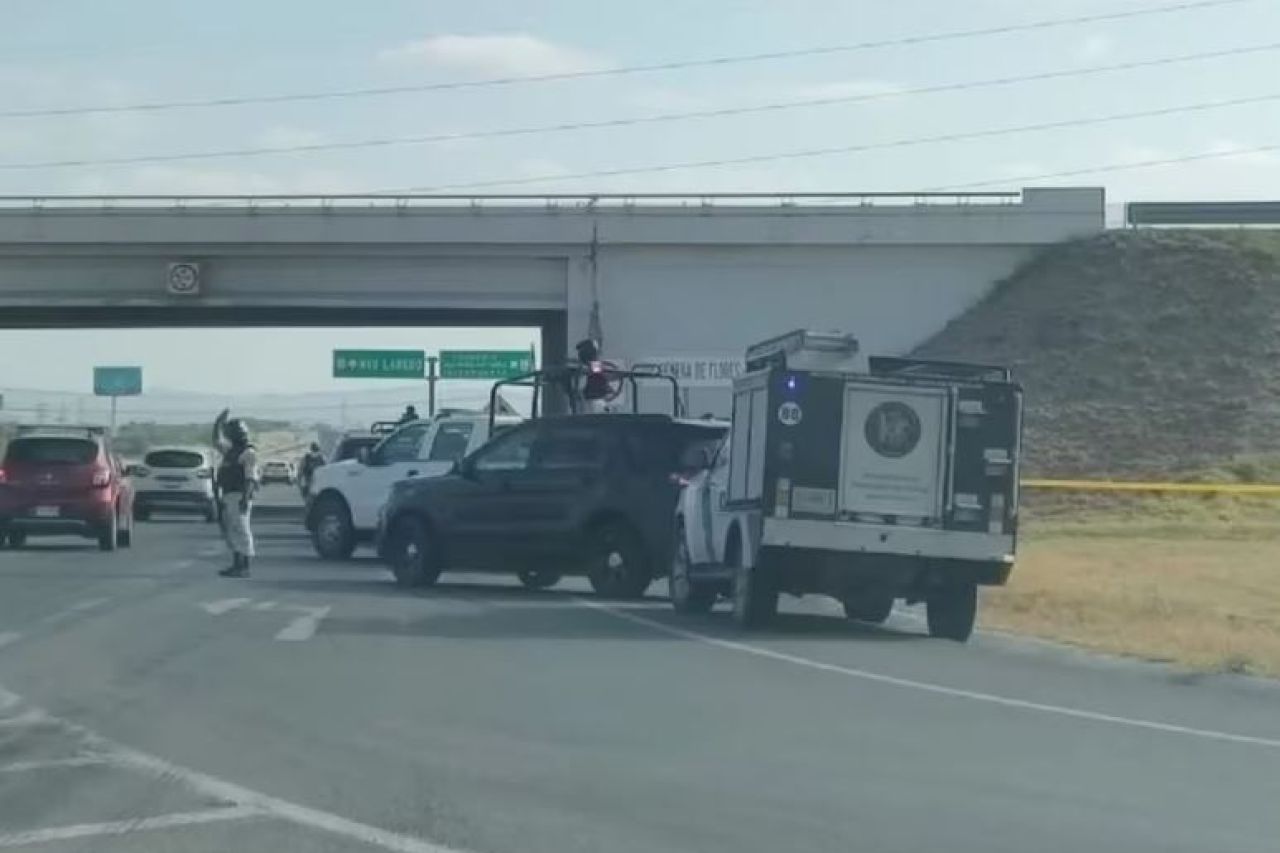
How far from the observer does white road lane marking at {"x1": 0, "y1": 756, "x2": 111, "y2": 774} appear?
12094 millimetres

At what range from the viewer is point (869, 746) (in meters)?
13.6

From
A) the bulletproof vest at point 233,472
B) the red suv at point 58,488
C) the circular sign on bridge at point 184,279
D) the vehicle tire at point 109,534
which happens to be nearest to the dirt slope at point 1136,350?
the circular sign on bridge at point 184,279

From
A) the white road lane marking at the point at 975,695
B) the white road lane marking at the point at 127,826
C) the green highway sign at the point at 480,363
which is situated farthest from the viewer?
the green highway sign at the point at 480,363

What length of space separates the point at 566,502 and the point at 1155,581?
9.09 metres

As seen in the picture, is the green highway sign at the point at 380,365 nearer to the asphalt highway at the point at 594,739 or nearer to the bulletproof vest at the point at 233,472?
the bulletproof vest at the point at 233,472

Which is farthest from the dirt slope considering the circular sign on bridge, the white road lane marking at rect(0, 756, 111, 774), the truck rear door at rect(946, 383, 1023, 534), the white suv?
the white road lane marking at rect(0, 756, 111, 774)

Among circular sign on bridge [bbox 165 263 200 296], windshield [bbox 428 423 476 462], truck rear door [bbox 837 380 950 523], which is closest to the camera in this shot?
truck rear door [bbox 837 380 950 523]

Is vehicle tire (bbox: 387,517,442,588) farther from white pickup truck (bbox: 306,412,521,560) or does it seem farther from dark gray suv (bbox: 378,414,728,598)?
white pickup truck (bbox: 306,412,521,560)

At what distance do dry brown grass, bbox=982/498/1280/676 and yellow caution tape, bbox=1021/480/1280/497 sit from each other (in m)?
0.56

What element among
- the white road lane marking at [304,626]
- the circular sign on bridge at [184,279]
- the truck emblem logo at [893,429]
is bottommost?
the white road lane marking at [304,626]

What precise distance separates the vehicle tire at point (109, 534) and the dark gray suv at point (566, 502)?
8.97 m

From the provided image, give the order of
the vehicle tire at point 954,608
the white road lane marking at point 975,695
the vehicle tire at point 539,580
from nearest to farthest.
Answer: the white road lane marking at point 975,695 → the vehicle tire at point 954,608 → the vehicle tire at point 539,580

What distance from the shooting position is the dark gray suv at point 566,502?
26359 millimetres

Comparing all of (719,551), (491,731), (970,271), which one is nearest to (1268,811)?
(491,731)
